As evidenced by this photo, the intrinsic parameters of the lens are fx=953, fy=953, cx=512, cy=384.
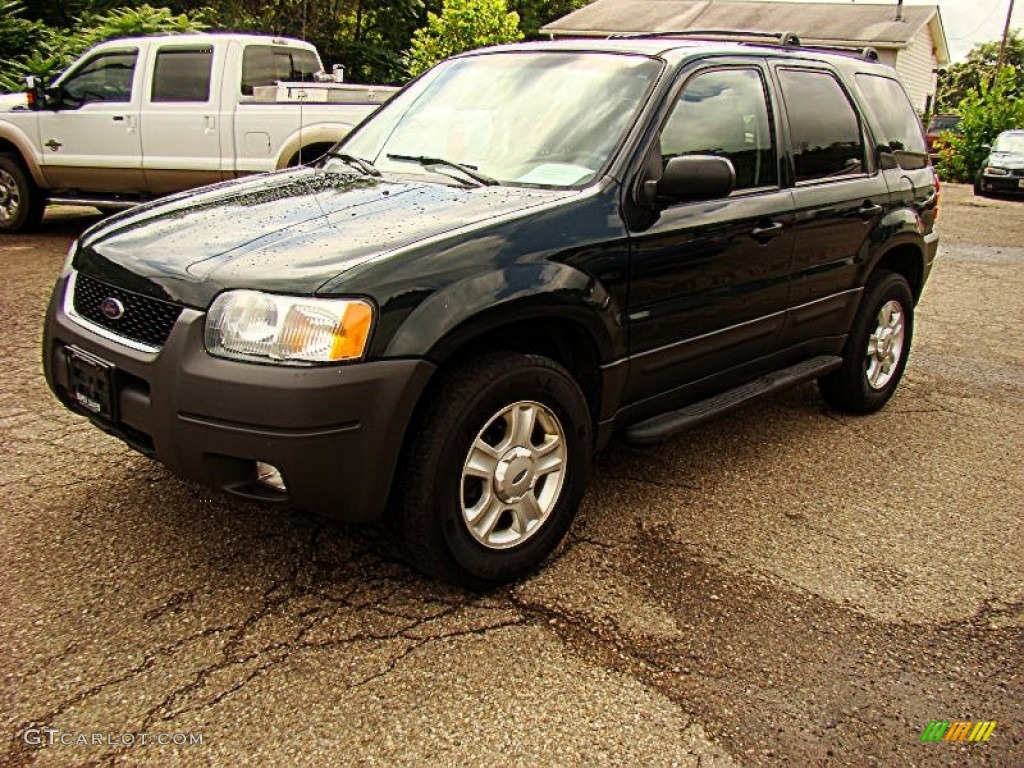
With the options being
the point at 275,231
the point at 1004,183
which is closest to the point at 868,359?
the point at 275,231

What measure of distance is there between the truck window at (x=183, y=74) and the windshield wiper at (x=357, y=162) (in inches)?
213

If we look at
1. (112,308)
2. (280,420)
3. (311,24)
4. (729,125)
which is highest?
(311,24)

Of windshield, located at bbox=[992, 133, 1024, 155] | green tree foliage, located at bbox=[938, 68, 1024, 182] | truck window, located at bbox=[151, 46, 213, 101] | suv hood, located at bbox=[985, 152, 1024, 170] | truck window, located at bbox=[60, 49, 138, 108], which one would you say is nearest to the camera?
truck window, located at bbox=[151, 46, 213, 101]

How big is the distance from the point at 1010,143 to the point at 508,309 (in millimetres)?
21777

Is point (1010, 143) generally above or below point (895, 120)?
below

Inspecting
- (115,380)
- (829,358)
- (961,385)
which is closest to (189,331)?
(115,380)

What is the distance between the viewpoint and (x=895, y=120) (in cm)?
516

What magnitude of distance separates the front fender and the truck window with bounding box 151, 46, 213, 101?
6936 mm

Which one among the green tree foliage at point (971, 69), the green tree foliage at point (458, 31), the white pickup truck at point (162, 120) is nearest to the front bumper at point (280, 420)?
the white pickup truck at point (162, 120)

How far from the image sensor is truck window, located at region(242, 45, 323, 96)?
9.13 m

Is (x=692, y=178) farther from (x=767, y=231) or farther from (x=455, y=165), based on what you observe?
(x=455, y=165)

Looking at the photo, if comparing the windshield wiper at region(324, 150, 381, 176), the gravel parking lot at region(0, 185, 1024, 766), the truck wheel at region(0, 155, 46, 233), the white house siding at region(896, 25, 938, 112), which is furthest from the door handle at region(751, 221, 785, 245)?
the white house siding at region(896, 25, 938, 112)

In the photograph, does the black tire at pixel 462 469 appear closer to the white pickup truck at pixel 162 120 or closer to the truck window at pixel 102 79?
the white pickup truck at pixel 162 120

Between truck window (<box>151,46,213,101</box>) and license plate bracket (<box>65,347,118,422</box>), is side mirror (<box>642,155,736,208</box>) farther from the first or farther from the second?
truck window (<box>151,46,213,101</box>)
